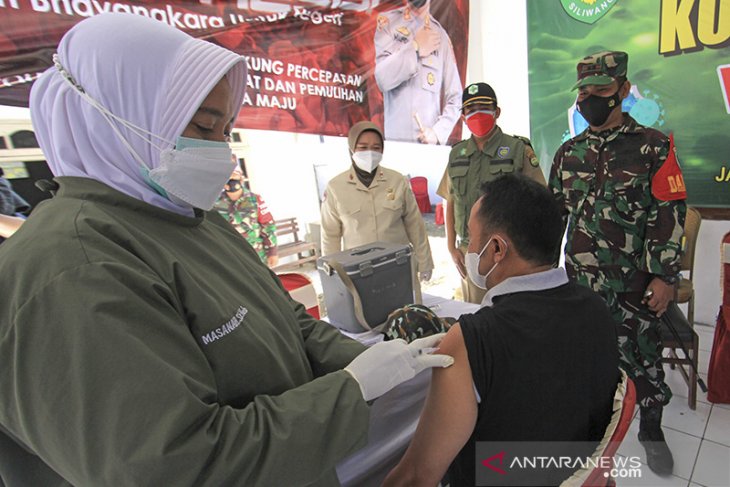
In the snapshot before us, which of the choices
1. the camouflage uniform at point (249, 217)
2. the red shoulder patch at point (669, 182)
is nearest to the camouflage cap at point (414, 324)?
the red shoulder patch at point (669, 182)

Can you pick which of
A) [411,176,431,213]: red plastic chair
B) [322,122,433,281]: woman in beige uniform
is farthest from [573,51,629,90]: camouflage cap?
[411,176,431,213]: red plastic chair

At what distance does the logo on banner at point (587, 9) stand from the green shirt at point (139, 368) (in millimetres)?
3776

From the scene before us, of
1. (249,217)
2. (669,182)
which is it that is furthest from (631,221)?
(249,217)

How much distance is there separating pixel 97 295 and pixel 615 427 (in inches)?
39.2

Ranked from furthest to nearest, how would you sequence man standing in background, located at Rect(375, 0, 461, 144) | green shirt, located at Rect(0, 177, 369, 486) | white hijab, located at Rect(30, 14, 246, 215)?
man standing in background, located at Rect(375, 0, 461, 144) → white hijab, located at Rect(30, 14, 246, 215) → green shirt, located at Rect(0, 177, 369, 486)

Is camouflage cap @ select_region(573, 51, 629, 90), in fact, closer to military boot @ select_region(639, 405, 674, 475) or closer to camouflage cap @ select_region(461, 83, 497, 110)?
camouflage cap @ select_region(461, 83, 497, 110)

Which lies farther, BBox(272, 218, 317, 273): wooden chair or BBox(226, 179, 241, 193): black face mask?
BBox(272, 218, 317, 273): wooden chair

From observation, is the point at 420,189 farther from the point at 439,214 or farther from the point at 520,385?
the point at 520,385

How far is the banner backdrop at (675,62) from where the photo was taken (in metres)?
2.78

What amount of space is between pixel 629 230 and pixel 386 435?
1633 millimetres

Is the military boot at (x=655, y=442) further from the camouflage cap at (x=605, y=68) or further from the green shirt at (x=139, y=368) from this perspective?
the green shirt at (x=139, y=368)

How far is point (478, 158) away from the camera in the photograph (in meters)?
2.72

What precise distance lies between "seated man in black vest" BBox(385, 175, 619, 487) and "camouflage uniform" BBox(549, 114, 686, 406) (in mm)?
1181

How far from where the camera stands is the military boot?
1.92 meters
